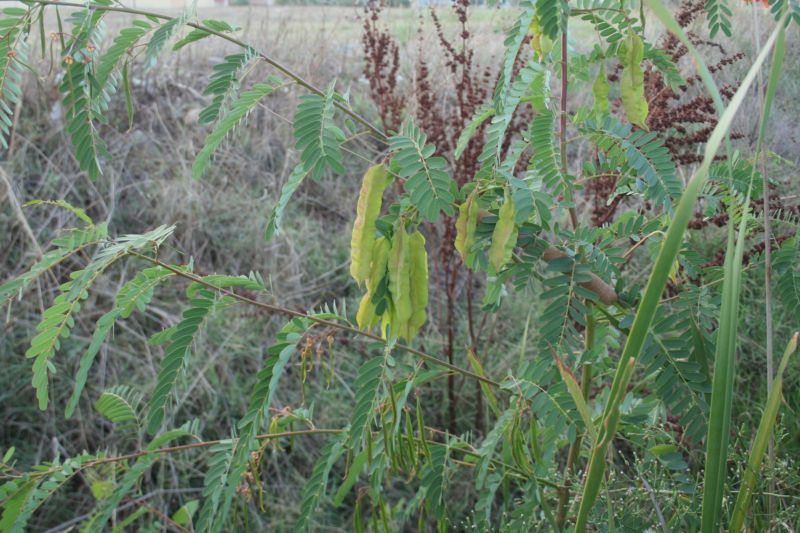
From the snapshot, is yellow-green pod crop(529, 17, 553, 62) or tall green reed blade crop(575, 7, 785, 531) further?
yellow-green pod crop(529, 17, 553, 62)

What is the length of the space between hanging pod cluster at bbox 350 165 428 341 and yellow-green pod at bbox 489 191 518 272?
3.1 inches

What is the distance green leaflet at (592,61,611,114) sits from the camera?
110 cm

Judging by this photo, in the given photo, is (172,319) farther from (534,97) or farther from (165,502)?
(534,97)

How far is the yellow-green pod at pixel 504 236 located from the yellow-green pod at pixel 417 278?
0.08 metres

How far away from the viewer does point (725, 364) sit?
32.8 inches

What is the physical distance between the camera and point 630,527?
116 cm

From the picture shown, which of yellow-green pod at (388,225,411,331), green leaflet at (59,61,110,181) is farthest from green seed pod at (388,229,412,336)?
Result: green leaflet at (59,61,110,181)

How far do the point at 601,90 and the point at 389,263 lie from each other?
0.39 m

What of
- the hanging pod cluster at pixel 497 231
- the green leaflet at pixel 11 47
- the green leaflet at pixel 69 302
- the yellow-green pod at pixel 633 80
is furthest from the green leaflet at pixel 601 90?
the green leaflet at pixel 11 47

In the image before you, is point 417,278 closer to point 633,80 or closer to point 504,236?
point 504,236

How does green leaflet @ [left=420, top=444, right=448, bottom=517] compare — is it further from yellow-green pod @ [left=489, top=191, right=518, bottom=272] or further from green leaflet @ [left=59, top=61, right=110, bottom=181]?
green leaflet @ [left=59, top=61, right=110, bottom=181]

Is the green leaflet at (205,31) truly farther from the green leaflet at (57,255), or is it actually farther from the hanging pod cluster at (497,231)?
the hanging pod cluster at (497,231)

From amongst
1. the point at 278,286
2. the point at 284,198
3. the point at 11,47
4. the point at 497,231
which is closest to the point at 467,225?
the point at 497,231

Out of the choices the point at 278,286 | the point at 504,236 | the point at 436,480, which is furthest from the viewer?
the point at 278,286
